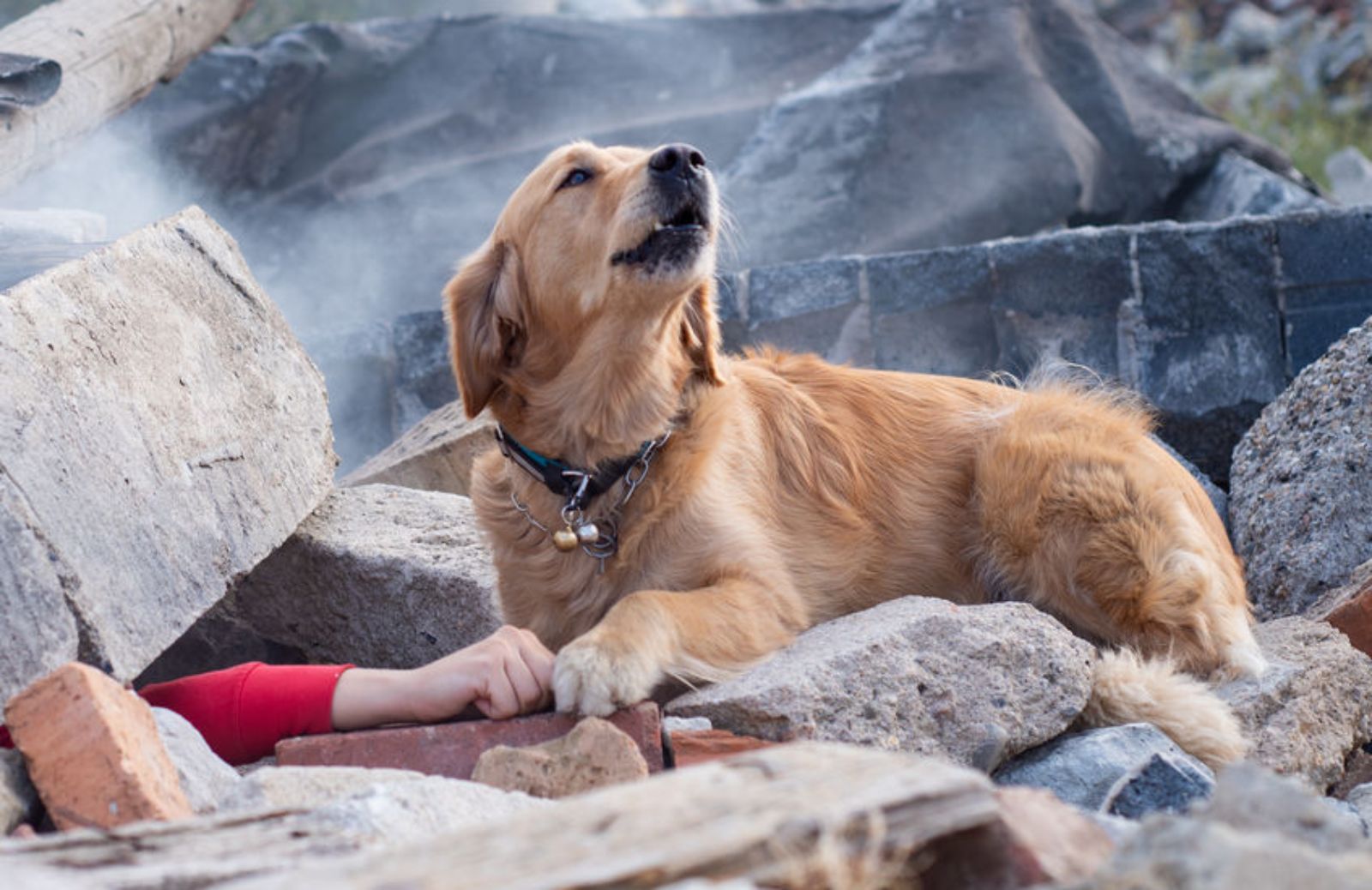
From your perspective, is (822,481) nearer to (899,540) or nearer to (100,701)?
(899,540)

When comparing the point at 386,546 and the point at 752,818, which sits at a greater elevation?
the point at 752,818

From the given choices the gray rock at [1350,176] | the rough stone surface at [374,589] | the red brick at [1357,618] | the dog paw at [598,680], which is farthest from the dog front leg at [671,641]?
the gray rock at [1350,176]

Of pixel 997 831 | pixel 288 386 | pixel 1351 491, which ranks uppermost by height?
pixel 997 831

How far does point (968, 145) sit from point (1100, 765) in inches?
215

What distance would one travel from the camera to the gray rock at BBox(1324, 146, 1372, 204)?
996 cm

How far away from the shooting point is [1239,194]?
7.94m

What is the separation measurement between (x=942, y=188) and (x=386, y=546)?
4686 mm

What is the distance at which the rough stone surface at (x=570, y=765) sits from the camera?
2820 millimetres

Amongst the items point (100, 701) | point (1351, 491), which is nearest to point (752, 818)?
point (100, 701)

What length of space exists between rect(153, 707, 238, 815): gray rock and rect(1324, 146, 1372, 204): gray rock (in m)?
8.95

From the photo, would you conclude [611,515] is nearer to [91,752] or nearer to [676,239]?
[676,239]

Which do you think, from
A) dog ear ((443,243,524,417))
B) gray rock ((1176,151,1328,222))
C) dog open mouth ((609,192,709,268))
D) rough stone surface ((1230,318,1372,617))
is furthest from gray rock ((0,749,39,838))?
gray rock ((1176,151,1328,222))

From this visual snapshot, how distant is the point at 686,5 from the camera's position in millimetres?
15016

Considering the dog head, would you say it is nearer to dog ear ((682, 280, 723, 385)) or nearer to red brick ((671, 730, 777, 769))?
dog ear ((682, 280, 723, 385))
